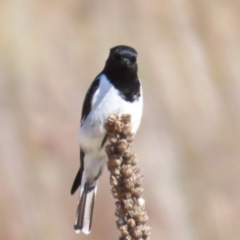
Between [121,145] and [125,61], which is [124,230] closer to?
[121,145]

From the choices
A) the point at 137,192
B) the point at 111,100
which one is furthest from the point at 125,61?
the point at 137,192

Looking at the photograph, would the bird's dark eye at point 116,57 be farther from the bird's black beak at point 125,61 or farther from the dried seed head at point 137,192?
the dried seed head at point 137,192

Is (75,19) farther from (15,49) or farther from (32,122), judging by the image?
(32,122)

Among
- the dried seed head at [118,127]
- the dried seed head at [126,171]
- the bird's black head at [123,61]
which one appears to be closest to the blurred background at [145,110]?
the bird's black head at [123,61]

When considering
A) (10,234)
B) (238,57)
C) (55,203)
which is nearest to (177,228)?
(55,203)

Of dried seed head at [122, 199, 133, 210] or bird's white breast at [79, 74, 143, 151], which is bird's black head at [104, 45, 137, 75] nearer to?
bird's white breast at [79, 74, 143, 151]

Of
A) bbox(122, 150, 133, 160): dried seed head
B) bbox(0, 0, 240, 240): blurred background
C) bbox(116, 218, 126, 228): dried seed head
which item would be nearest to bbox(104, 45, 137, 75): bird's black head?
bbox(122, 150, 133, 160): dried seed head

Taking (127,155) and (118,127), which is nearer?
(127,155)
